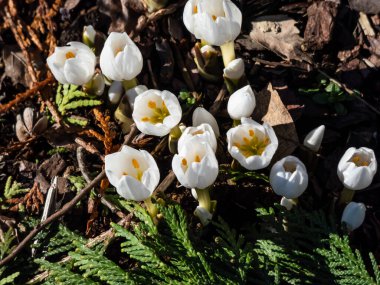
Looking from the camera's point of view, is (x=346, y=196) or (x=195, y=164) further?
(x=346, y=196)

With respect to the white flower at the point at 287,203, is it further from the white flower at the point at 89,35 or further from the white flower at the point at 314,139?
the white flower at the point at 89,35

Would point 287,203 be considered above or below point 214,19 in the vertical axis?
below

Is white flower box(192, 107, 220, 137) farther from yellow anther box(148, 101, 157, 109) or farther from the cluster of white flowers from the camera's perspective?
yellow anther box(148, 101, 157, 109)

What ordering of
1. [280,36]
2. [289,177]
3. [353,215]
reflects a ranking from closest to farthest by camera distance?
[289,177], [353,215], [280,36]

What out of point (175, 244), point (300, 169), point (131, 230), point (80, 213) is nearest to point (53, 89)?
point (80, 213)

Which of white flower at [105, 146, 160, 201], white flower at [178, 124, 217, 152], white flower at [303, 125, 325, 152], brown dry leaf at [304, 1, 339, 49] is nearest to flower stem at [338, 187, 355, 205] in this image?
white flower at [303, 125, 325, 152]

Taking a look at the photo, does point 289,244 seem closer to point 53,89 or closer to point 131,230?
point 131,230

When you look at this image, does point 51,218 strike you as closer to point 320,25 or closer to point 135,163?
point 135,163

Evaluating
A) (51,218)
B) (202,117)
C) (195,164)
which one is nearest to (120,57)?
(202,117)
